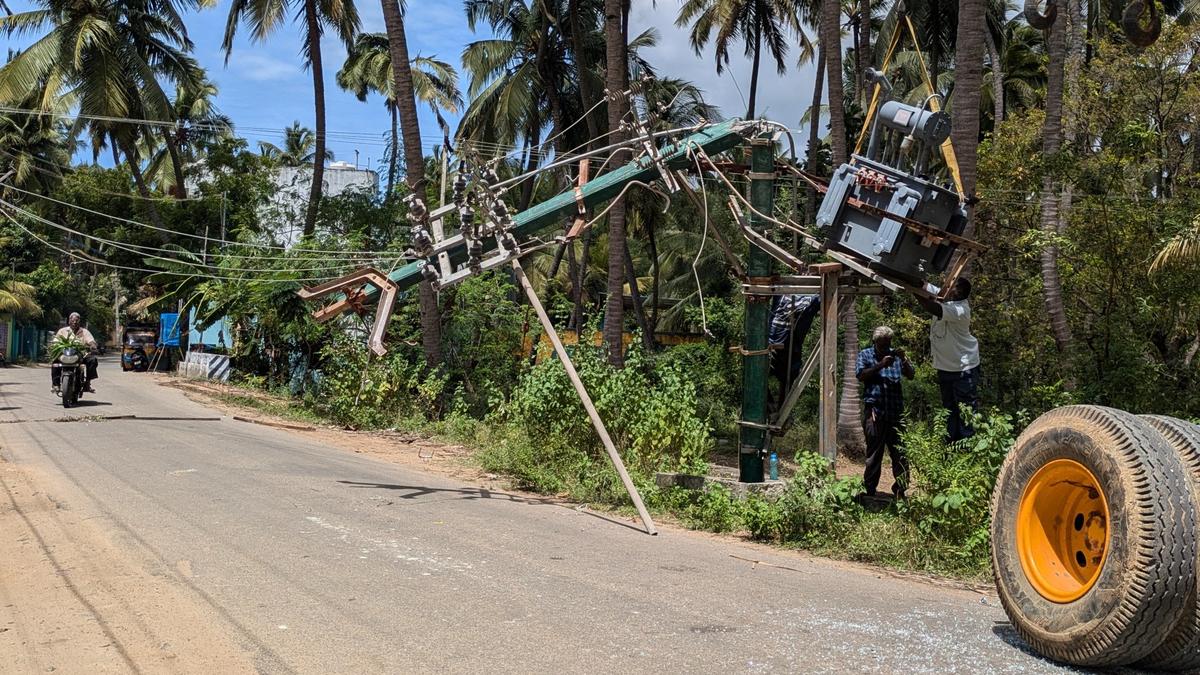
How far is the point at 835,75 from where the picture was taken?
1808 centimetres

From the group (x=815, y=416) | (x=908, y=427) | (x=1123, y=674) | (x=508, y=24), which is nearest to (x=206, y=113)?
(x=508, y=24)

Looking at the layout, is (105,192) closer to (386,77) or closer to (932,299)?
(386,77)

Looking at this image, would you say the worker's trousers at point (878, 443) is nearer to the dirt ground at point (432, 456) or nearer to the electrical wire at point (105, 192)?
the dirt ground at point (432, 456)

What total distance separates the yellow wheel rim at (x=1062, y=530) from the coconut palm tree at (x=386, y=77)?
35731 millimetres

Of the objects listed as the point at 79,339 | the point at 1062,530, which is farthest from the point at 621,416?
the point at 79,339

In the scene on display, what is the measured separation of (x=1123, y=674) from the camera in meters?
4.93

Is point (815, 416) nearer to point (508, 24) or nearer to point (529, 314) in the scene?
point (529, 314)

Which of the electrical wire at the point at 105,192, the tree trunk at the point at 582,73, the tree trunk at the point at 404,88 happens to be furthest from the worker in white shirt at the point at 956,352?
the electrical wire at the point at 105,192

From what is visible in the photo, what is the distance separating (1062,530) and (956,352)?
3941 millimetres

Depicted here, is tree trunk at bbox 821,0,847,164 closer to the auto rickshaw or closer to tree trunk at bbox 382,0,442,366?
tree trunk at bbox 382,0,442,366

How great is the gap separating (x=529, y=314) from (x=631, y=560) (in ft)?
42.9

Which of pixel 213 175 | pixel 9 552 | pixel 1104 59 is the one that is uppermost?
pixel 213 175

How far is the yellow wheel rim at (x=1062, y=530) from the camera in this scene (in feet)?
17.3

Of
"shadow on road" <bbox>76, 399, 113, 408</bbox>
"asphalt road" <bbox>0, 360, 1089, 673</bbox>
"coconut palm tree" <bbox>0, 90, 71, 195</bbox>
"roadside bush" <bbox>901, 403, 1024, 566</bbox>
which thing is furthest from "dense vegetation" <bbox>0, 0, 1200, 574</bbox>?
"coconut palm tree" <bbox>0, 90, 71, 195</bbox>
